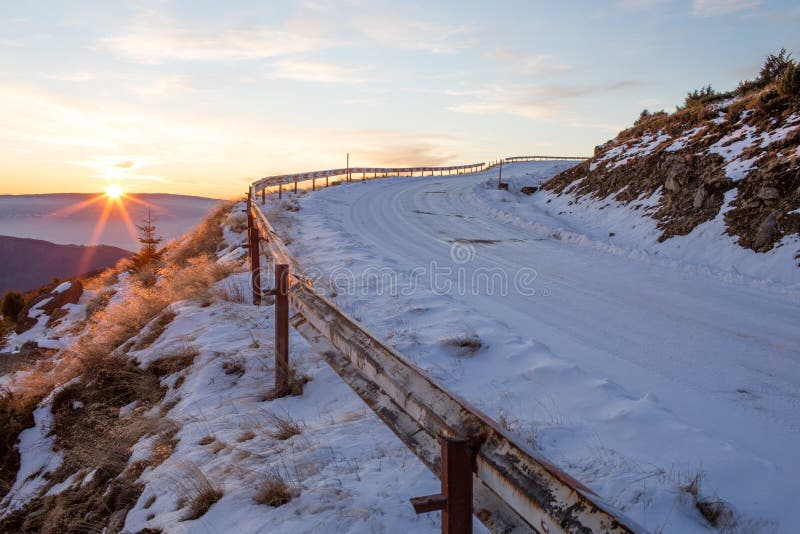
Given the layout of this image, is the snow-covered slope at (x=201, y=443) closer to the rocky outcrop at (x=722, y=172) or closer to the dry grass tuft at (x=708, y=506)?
the dry grass tuft at (x=708, y=506)

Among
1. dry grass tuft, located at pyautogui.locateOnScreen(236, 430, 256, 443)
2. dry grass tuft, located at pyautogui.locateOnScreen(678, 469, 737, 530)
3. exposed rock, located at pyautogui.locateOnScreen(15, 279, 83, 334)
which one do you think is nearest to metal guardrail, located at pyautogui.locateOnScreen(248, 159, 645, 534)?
dry grass tuft, located at pyautogui.locateOnScreen(236, 430, 256, 443)

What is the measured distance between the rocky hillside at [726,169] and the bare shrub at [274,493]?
11224 mm

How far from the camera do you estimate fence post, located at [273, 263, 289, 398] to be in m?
4.86

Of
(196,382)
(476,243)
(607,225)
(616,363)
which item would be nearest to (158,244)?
(476,243)

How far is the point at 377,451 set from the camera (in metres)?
3.68

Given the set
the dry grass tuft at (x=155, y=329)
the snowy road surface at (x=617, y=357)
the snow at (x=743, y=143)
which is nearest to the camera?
the snowy road surface at (x=617, y=357)

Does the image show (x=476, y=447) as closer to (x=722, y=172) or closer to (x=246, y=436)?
(x=246, y=436)

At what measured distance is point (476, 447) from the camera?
191cm

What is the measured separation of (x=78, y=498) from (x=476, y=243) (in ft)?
36.5

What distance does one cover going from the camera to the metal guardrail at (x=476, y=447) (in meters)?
1.45

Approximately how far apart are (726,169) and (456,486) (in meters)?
15.6

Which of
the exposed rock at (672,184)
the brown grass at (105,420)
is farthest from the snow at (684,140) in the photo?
the brown grass at (105,420)

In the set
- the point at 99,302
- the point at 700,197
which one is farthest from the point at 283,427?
the point at 99,302

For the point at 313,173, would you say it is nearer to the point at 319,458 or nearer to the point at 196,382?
the point at 196,382
